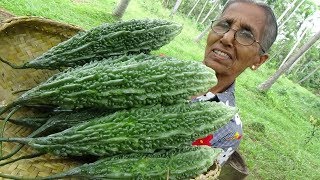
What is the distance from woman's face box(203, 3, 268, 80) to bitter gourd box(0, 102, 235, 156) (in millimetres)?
894

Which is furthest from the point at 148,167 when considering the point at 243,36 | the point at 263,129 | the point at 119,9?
the point at 119,9

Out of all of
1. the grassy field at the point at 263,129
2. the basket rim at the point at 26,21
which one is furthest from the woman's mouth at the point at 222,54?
the grassy field at the point at 263,129

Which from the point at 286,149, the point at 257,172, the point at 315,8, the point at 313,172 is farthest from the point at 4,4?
the point at 315,8

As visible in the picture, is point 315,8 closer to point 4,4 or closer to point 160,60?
point 4,4

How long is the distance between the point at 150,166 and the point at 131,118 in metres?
0.22

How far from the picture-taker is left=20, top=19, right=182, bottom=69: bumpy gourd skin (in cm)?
199

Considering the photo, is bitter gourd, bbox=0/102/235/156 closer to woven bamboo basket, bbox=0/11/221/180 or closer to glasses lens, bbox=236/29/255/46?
woven bamboo basket, bbox=0/11/221/180

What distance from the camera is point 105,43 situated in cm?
199

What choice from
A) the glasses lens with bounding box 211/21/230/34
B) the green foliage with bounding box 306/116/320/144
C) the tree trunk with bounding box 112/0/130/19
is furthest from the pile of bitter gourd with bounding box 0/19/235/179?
the tree trunk with bounding box 112/0/130/19

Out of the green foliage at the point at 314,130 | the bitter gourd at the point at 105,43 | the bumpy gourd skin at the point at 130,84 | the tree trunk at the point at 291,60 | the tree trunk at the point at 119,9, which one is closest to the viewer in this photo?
the bumpy gourd skin at the point at 130,84

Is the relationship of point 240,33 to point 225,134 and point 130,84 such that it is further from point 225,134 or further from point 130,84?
point 130,84

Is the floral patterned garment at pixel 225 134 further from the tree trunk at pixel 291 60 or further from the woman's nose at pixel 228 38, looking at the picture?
the tree trunk at pixel 291 60

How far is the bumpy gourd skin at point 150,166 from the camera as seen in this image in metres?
1.54

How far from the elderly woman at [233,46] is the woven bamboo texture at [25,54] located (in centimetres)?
95
